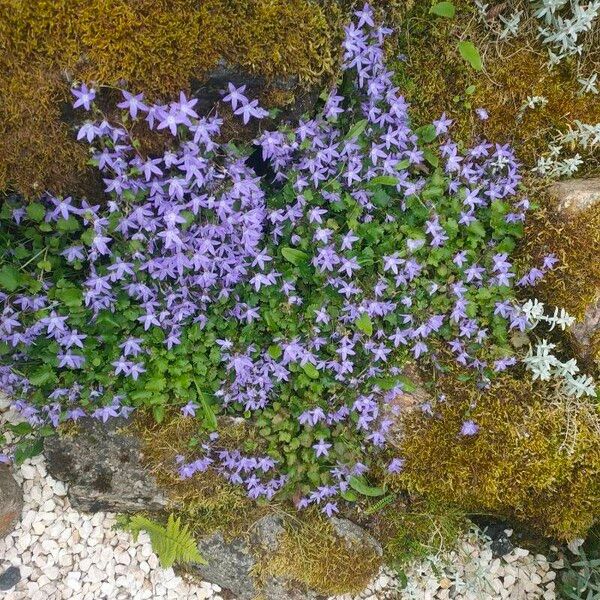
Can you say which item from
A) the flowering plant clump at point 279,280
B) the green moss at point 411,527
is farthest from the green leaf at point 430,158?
the green moss at point 411,527

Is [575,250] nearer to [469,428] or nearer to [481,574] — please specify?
[469,428]

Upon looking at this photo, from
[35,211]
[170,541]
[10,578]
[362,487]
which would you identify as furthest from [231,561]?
[35,211]

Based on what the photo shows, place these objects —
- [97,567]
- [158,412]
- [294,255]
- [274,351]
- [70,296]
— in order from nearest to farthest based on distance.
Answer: [70,296], [294,255], [274,351], [158,412], [97,567]

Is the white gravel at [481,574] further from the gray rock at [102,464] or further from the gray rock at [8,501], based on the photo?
the gray rock at [8,501]

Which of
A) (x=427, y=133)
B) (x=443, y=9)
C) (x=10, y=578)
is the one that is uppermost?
(x=443, y=9)

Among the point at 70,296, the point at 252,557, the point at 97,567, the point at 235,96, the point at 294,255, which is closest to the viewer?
the point at 235,96

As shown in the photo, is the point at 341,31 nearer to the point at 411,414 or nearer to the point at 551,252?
the point at 551,252

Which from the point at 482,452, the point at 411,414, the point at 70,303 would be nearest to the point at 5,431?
the point at 70,303
